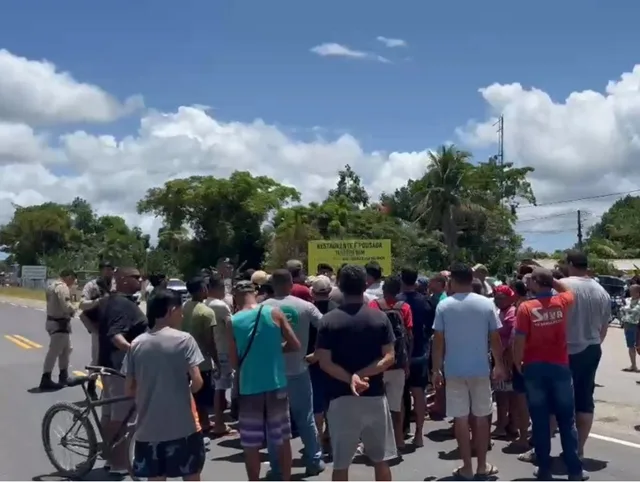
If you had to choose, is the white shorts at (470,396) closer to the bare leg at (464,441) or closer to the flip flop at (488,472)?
the bare leg at (464,441)

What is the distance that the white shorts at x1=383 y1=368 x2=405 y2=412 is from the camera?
8.11 m

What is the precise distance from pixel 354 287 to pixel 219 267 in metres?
4.94

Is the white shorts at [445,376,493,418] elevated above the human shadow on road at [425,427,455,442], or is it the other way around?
the white shorts at [445,376,493,418]

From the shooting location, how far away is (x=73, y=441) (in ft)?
25.5

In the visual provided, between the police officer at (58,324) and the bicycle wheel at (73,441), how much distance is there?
17.7 ft

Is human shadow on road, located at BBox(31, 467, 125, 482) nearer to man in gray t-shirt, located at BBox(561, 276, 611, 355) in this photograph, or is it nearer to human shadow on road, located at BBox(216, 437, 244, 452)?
human shadow on road, located at BBox(216, 437, 244, 452)

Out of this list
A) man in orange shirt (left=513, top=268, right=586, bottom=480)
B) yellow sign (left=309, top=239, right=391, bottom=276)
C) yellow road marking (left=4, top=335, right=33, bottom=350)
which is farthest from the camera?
yellow road marking (left=4, top=335, right=33, bottom=350)

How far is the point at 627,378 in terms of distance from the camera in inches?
551

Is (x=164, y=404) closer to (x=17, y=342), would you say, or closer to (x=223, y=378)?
(x=223, y=378)

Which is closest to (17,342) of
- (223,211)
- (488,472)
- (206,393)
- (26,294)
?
(206,393)

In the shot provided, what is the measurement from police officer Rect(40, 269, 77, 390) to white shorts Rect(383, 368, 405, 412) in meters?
6.96

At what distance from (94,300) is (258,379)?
10.2 feet

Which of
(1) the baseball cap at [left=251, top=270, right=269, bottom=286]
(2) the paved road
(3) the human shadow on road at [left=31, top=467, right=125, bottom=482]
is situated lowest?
(3) the human shadow on road at [left=31, top=467, right=125, bottom=482]

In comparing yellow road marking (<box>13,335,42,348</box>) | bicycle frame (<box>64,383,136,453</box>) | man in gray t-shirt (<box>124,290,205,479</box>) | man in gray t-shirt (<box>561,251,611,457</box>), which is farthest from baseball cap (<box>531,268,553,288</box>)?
yellow road marking (<box>13,335,42,348</box>)
